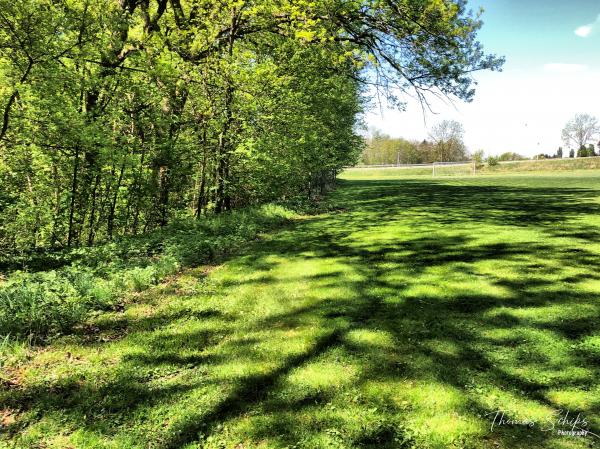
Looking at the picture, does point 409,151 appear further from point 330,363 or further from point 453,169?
point 330,363

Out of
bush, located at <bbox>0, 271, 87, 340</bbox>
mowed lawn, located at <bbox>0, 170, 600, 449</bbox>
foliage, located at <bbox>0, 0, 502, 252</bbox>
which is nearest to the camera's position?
mowed lawn, located at <bbox>0, 170, 600, 449</bbox>

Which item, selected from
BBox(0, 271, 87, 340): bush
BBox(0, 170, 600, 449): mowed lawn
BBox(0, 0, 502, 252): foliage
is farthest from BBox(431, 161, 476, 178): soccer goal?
BBox(0, 271, 87, 340): bush

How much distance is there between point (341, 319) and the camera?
17.3 ft

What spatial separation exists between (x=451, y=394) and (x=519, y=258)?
5418 millimetres

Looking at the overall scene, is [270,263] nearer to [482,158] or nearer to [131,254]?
[131,254]

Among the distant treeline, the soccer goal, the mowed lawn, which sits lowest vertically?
the mowed lawn

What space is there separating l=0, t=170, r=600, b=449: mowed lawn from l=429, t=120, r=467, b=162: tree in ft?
294

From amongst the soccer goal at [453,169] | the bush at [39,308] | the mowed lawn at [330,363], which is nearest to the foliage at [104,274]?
the bush at [39,308]

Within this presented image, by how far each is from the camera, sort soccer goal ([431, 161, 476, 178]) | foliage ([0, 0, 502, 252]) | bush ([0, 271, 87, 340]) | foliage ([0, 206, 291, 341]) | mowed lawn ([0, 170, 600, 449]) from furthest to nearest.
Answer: soccer goal ([431, 161, 476, 178]) < foliage ([0, 0, 502, 252]) < foliage ([0, 206, 291, 341]) < bush ([0, 271, 87, 340]) < mowed lawn ([0, 170, 600, 449])

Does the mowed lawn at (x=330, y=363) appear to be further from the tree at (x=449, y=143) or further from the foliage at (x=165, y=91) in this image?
the tree at (x=449, y=143)

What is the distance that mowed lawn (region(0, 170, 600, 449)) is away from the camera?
3.18 m

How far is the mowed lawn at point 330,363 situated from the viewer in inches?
125

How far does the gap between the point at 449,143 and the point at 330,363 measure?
9730 centimetres

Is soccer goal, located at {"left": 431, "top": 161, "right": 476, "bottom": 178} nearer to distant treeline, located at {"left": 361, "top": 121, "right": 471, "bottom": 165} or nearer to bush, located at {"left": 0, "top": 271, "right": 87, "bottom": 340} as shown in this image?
distant treeline, located at {"left": 361, "top": 121, "right": 471, "bottom": 165}
